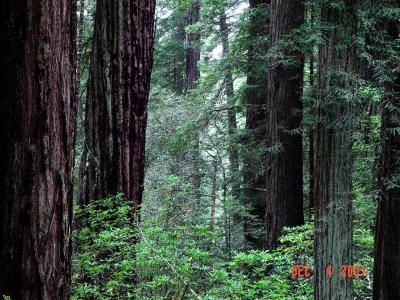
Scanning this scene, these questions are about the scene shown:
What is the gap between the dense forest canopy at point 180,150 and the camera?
2674mm

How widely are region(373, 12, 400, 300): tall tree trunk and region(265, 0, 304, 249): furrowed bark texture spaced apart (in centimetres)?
297

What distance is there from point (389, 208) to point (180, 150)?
20.0 feet

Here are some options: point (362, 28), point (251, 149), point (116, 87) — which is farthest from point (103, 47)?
point (251, 149)

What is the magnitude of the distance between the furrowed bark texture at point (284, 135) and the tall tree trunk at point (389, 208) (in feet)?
9.73

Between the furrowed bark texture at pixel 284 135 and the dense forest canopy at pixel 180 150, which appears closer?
the dense forest canopy at pixel 180 150

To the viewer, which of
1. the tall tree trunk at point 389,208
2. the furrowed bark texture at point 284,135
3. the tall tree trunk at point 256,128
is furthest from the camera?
the tall tree trunk at point 256,128

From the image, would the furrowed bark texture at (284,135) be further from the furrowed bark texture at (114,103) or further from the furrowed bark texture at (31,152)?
the furrowed bark texture at (31,152)

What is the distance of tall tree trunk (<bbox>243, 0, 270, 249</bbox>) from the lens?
962 cm

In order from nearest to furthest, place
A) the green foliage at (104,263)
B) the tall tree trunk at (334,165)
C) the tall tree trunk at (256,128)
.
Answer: the green foliage at (104,263) → the tall tree trunk at (334,165) → the tall tree trunk at (256,128)

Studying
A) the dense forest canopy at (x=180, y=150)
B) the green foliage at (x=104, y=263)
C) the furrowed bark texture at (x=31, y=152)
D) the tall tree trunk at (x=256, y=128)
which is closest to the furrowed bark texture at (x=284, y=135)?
the dense forest canopy at (x=180, y=150)

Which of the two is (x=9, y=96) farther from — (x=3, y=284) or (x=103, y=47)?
(x=103, y=47)
